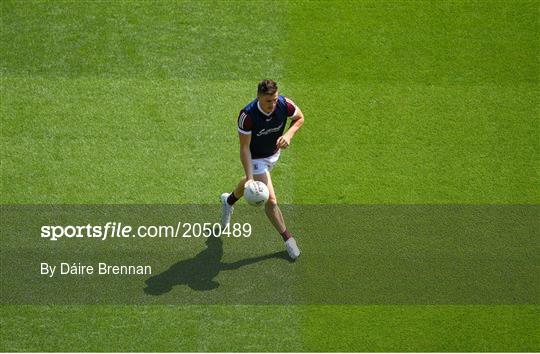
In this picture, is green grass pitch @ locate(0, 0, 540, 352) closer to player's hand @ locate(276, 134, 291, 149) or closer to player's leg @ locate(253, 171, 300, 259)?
player's leg @ locate(253, 171, 300, 259)

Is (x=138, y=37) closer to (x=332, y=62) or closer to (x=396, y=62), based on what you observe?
(x=332, y=62)

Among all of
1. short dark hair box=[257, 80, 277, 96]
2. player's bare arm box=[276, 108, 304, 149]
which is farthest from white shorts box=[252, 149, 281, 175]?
short dark hair box=[257, 80, 277, 96]

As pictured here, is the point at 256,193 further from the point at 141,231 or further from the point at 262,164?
the point at 141,231

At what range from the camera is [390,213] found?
899cm

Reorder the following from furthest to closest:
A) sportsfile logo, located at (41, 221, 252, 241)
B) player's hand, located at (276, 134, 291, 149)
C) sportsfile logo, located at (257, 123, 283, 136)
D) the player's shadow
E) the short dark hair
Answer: sportsfile logo, located at (41, 221, 252, 241) → the player's shadow → sportsfile logo, located at (257, 123, 283, 136) → player's hand, located at (276, 134, 291, 149) → the short dark hair

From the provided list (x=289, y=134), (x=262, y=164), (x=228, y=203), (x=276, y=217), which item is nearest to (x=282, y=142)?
(x=289, y=134)

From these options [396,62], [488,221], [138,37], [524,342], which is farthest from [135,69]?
[524,342]

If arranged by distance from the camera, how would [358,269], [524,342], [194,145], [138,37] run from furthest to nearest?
[138,37] → [194,145] → [358,269] → [524,342]

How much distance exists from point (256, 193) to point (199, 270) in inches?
56.5

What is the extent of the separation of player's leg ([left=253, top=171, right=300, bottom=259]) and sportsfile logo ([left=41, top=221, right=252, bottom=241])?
0.57 metres

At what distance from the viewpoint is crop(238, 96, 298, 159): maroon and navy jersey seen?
761 centimetres

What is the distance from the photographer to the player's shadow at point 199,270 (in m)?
8.30

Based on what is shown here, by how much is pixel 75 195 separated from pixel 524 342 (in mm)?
5340

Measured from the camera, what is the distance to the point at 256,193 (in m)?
7.55
